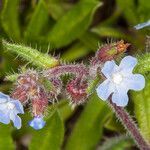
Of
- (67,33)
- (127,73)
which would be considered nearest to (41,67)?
(127,73)

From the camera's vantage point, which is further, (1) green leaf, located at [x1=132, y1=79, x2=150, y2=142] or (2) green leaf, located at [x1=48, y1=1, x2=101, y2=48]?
(2) green leaf, located at [x1=48, y1=1, x2=101, y2=48]

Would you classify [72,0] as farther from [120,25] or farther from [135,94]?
[135,94]

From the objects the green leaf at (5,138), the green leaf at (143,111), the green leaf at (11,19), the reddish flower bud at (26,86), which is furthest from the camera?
the green leaf at (11,19)

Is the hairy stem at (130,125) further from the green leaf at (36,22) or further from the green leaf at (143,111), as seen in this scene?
the green leaf at (36,22)

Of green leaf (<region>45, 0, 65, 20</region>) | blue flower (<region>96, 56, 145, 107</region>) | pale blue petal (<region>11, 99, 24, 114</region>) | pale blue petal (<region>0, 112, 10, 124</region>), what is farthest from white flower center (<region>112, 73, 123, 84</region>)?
green leaf (<region>45, 0, 65, 20</region>)

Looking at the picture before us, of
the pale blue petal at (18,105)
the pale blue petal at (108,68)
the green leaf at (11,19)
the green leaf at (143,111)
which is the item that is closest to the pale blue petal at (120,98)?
the pale blue petal at (108,68)

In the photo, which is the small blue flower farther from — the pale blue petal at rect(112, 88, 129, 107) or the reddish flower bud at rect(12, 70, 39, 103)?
the pale blue petal at rect(112, 88, 129, 107)

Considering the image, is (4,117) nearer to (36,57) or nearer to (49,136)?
(36,57)
